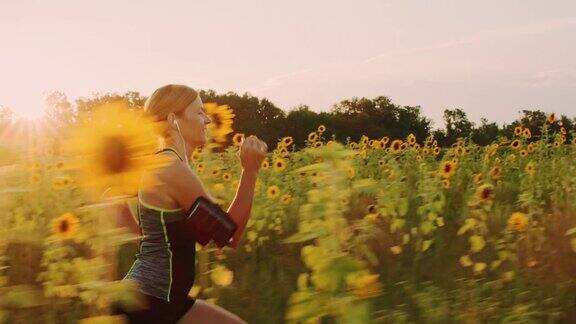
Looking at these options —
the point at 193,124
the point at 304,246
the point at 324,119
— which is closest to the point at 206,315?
the point at 193,124

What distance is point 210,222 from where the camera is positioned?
2.26 meters

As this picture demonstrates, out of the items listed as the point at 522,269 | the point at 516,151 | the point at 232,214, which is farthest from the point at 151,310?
the point at 516,151

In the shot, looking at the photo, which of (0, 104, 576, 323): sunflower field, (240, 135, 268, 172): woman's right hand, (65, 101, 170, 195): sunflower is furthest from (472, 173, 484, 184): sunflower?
(65, 101, 170, 195): sunflower

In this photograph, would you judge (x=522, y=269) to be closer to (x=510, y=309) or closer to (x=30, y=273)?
(x=510, y=309)

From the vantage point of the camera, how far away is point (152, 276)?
96.4 inches

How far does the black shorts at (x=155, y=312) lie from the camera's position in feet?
7.93

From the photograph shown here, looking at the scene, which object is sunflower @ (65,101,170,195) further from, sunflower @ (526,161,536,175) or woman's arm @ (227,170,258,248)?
sunflower @ (526,161,536,175)

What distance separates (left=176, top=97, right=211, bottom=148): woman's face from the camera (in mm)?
2602

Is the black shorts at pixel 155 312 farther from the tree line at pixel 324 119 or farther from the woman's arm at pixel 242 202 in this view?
the tree line at pixel 324 119

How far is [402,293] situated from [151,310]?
2260 mm

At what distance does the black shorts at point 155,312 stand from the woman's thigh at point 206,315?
0.06m

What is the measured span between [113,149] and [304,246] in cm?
351

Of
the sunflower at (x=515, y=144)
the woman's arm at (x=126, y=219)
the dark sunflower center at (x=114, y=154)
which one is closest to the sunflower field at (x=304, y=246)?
the dark sunflower center at (x=114, y=154)

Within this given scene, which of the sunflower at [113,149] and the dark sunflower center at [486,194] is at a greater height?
the sunflower at [113,149]
